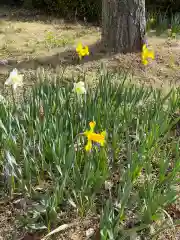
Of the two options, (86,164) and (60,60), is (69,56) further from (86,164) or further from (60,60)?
(86,164)

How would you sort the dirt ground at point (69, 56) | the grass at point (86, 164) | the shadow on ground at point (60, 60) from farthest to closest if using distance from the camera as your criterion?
the shadow on ground at point (60, 60) < the dirt ground at point (69, 56) < the grass at point (86, 164)

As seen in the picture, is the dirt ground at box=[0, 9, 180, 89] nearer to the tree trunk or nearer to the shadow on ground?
the shadow on ground

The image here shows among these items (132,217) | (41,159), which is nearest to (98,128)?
(41,159)

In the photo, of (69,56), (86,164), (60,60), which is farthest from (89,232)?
(69,56)

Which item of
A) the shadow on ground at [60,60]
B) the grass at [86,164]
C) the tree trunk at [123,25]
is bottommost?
the grass at [86,164]

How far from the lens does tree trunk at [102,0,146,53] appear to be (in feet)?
12.7

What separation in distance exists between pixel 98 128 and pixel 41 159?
474 mm

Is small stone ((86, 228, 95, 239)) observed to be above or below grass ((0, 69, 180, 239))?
below

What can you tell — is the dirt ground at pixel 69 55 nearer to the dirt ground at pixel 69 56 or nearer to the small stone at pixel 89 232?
the dirt ground at pixel 69 56

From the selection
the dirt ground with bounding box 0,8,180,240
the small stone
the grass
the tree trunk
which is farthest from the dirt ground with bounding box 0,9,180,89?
the small stone

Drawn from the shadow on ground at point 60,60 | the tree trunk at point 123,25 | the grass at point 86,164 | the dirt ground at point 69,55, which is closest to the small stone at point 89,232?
the grass at point 86,164

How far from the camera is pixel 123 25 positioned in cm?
396

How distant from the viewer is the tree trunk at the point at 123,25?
12.7 ft

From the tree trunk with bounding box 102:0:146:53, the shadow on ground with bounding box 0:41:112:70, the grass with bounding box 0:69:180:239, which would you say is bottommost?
the grass with bounding box 0:69:180:239
